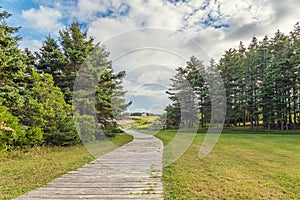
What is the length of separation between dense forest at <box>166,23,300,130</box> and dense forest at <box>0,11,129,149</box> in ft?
31.4

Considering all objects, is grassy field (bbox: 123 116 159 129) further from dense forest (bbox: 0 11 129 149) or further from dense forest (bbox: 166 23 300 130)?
dense forest (bbox: 0 11 129 149)

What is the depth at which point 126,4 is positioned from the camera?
→ 28.8 ft

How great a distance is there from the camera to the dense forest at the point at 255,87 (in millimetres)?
18688

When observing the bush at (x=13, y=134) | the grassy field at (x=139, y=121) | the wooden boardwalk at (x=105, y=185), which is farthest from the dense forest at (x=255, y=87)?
the wooden boardwalk at (x=105, y=185)

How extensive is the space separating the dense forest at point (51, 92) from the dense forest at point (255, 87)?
958 centimetres

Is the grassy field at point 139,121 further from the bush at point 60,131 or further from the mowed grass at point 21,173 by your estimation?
the mowed grass at point 21,173

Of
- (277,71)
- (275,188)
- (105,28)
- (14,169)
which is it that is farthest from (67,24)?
(277,71)

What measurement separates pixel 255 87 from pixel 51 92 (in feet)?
70.7

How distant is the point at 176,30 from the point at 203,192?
19.5 ft

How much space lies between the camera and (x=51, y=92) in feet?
25.2

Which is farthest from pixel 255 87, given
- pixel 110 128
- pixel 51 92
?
pixel 51 92

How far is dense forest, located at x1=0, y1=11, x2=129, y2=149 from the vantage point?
5891 millimetres

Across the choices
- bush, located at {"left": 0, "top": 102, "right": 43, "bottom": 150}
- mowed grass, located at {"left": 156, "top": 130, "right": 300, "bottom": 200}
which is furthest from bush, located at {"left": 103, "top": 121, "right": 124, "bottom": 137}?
mowed grass, located at {"left": 156, "top": 130, "right": 300, "bottom": 200}

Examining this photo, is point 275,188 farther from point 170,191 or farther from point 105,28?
point 105,28
